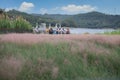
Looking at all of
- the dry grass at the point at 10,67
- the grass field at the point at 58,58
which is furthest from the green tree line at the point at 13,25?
the dry grass at the point at 10,67

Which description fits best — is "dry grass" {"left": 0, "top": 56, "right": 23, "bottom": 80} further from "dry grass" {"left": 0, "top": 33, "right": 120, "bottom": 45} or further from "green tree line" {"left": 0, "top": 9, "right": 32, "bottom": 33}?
"green tree line" {"left": 0, "top": 9, "right": 32, "bottom": 33}

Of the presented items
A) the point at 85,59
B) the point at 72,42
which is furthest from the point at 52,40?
the point at 85,59

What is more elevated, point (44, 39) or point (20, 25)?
point (20, 25)

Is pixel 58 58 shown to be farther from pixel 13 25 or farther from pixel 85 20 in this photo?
pixel 85 20

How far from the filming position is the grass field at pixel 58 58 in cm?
955

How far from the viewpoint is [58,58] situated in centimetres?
1055

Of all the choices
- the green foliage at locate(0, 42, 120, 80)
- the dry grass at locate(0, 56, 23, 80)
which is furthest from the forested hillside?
the dry grass at locate(0, 56, 23, 80)

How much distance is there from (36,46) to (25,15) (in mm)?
8209

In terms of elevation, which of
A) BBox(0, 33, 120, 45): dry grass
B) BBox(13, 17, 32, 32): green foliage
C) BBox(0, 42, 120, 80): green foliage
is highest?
BBox(13, 17, 32, 32): green foliage

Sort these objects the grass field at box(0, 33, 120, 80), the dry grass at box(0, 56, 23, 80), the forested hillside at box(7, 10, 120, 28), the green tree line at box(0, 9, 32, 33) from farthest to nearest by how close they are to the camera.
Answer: the forested hillside at box(7, 10, 120, 28) < the green tree line at box(0, 9, 32, 33) < the grass field at box(0, 33, 120, 80) < the dry grass at box(0, 56, 23, 80)

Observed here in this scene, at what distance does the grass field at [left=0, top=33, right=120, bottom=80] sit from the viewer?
31.3 ft

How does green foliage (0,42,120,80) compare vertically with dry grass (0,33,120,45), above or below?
below

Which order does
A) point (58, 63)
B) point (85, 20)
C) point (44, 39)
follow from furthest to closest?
point (85, 20)
point (44, 39)
point (58, 63)

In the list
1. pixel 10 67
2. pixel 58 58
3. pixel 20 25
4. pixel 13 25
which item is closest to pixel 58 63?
pixel 58 58
